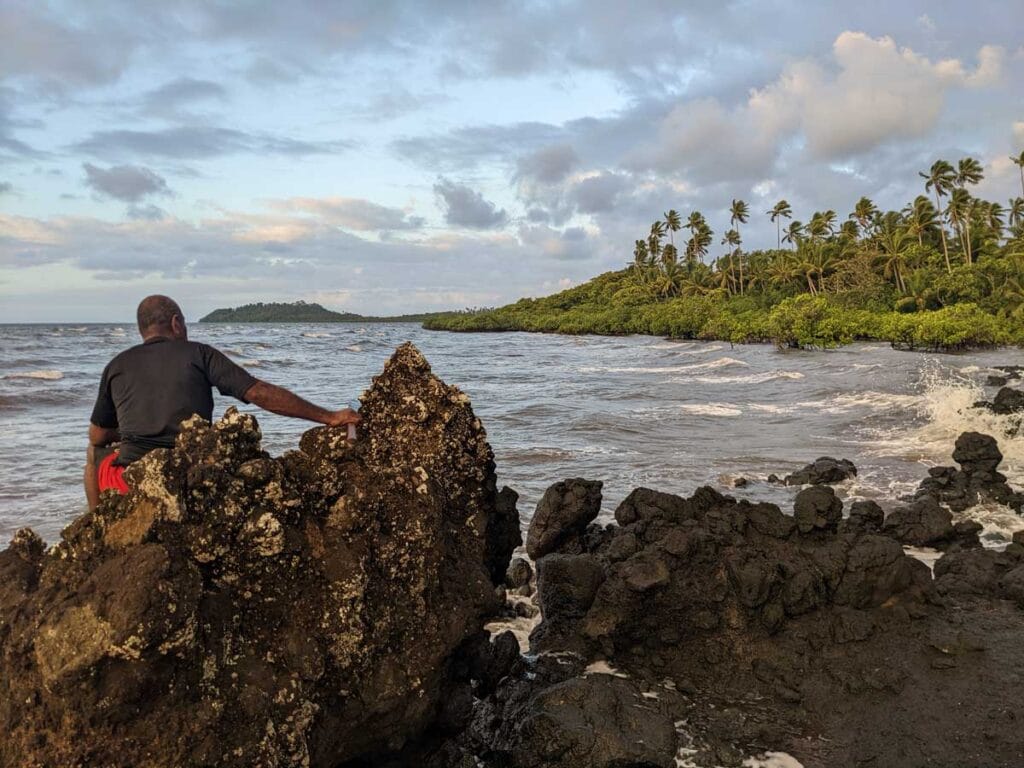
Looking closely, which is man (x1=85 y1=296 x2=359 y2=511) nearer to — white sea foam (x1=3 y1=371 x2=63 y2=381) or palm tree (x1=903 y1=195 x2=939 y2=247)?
white sea foam (x1=3 y1=371 x2=63 y2=381)

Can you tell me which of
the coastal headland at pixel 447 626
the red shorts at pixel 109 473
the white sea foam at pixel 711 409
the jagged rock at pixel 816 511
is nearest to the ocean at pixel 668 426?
the white sea foam at pixel 711 409

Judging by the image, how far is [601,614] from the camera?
5.38m

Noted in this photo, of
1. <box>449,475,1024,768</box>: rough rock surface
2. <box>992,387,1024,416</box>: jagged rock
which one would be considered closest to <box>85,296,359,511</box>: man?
<box>449,475,1024,768</box>: rough rock surface

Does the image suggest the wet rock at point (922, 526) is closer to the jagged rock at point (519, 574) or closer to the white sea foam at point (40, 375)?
the jagged rock at point (519, 574)

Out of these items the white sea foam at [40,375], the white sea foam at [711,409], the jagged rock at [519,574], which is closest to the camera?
the jagged rock at [519,574]

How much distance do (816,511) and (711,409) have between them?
1396cm

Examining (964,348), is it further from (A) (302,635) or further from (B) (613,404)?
(A) (302,635)

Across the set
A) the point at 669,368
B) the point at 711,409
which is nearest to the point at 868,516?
the point at 711,409

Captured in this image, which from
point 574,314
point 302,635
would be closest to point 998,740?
point 302,635

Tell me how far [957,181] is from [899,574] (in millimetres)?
78994

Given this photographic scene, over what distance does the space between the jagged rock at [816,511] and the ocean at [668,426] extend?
2.96m

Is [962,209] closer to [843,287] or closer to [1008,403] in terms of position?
[843,287]

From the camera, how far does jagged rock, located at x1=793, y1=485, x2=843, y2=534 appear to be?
664cm

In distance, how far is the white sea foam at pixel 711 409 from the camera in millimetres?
19622
